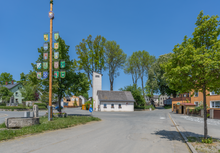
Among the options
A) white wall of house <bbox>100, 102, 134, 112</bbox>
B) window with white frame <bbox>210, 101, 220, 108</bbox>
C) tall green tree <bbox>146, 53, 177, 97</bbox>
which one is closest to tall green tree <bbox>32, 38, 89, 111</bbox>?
window with white frame <bbox>210, 101, 220, 108</bbox>

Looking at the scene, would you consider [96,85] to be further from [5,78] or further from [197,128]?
[5,78]

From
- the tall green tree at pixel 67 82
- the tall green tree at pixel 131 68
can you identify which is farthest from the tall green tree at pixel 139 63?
the tall green tree at pixel 67 82

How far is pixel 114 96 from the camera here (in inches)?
1948

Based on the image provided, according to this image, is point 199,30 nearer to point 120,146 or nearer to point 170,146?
point 170,146

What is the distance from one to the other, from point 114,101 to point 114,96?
1.73 metres

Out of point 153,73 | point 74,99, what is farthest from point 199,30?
point 74,99

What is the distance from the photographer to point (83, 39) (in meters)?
47.9

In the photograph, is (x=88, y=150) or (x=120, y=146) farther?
(x=120, y=146)

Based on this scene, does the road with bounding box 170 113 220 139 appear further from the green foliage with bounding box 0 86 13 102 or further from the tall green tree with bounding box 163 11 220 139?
the green foliage with bounding box 0 86 13 102

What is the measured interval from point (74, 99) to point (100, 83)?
98.1 feet

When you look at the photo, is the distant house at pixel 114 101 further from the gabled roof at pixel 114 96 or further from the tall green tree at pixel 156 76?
the tall green tree at pixel 156 76

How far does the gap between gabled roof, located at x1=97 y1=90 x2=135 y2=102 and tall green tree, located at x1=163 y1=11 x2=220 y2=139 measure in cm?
3877

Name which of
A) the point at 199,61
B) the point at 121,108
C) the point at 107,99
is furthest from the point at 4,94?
the point at 199,61

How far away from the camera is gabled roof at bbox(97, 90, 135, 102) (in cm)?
4769
